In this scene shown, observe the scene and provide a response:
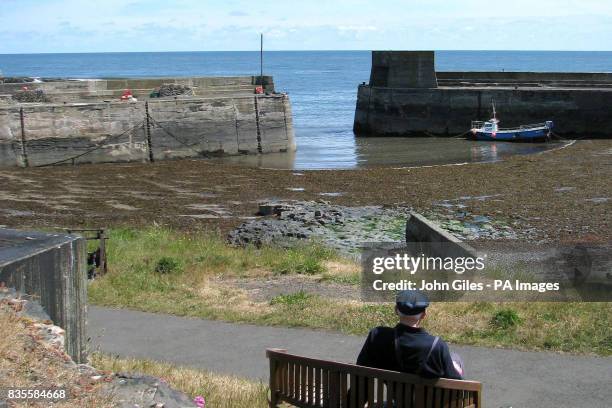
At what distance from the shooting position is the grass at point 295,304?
892 cm

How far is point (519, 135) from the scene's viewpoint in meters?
44.3

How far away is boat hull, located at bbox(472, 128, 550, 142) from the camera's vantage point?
145 feet

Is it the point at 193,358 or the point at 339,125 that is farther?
the point at 339,125

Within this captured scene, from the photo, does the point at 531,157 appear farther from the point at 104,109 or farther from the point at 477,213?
the point at 104,109

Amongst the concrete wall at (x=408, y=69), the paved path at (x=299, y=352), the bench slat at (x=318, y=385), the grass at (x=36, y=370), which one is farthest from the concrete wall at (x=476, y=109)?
the grass at (x=36, y=370)

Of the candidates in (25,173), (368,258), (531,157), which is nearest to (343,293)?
(368,258)

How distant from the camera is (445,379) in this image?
523 centimetres

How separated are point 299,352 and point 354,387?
10.2 feet

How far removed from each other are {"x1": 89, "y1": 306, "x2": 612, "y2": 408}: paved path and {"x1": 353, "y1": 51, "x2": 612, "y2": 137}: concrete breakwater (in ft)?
128

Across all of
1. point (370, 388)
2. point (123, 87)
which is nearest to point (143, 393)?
point (370, 388)

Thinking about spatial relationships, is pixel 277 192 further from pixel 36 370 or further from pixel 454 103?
pixel 454 103

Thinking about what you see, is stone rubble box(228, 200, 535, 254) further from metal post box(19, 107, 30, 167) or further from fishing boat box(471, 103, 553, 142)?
fishing boat box(471, 103, 553, 142)

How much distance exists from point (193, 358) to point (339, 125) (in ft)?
167

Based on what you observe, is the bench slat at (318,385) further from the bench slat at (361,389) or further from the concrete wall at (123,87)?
the concrete wall at (123,87)
